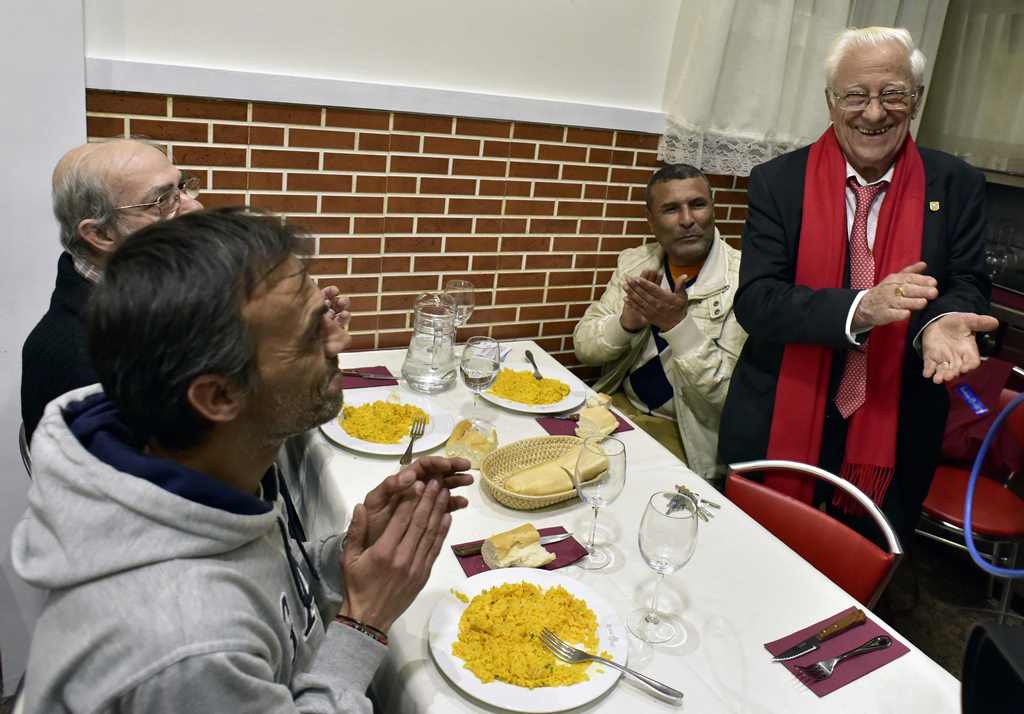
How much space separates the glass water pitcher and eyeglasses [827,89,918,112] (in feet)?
3.76

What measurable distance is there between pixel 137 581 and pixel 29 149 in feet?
5.04

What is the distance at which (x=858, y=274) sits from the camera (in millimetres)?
1999

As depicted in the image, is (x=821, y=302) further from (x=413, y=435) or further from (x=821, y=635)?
(x=413, y=435)

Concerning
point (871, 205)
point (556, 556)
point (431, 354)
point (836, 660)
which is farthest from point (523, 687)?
point (871, 205)

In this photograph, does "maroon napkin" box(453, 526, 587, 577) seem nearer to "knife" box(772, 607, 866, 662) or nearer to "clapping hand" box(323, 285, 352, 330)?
"knife" box(772, 607, 866, 662)

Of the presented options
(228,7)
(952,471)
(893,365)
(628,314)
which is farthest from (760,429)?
(228,7)

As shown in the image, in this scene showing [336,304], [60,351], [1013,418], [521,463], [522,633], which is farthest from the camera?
[1013,418]

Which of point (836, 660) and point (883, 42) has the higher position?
point (883, 42)

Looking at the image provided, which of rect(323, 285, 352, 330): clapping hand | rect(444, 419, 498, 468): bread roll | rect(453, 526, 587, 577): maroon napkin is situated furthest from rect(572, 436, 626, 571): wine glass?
rect(323, 285, 352, 330): clapping hand

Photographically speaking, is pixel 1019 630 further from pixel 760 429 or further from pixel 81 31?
pixel 81 31

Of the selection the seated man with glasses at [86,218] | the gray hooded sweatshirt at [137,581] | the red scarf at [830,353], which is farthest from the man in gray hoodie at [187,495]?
the red scarf at [830,353]

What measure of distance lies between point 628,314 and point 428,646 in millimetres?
1607

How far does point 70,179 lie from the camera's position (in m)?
1.56

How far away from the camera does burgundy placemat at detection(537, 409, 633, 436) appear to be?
6.28ft
